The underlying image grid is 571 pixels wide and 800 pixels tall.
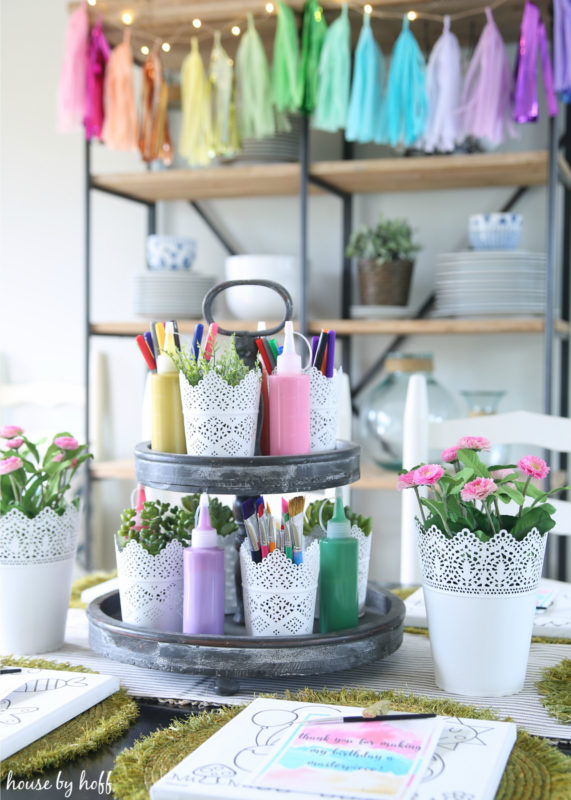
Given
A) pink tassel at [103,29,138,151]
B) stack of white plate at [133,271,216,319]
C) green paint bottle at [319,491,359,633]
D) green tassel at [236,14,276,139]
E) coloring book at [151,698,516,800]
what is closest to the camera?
coloring book at [151,698,516,800]

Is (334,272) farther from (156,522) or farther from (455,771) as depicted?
(455,771)

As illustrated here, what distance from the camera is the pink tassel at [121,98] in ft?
7.48

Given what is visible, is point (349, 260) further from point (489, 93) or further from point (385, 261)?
point (489, 93)

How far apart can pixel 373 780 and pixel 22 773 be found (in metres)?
0.28

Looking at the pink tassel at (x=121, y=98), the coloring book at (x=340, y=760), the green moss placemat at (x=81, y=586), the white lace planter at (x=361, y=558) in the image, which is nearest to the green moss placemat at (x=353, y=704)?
the coloring book at (x=340, y=760)

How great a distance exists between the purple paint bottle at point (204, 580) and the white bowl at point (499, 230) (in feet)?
4.75

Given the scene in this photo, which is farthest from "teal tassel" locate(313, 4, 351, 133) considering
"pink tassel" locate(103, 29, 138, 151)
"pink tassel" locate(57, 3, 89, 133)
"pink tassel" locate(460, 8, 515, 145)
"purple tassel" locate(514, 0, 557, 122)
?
"pink tassel" locate(57, 3, 89, 133)

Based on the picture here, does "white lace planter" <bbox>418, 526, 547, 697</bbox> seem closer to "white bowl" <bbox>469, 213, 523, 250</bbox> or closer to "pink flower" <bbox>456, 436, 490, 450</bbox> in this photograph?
"pink flower" <bbox>456, 436, 490, 450</bbox>

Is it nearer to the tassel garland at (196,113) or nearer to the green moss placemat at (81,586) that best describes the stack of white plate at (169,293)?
the tassel garland at (196,113)

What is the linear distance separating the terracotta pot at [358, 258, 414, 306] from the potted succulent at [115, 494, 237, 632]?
1.37m

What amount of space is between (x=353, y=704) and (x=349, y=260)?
1.84 m

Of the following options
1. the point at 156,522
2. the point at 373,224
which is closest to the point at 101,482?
the point at 373,224

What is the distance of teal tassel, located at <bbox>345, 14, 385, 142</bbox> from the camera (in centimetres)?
209

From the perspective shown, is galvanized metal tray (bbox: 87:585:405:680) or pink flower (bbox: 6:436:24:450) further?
pink flower (bbox: 6:436:24:450)
